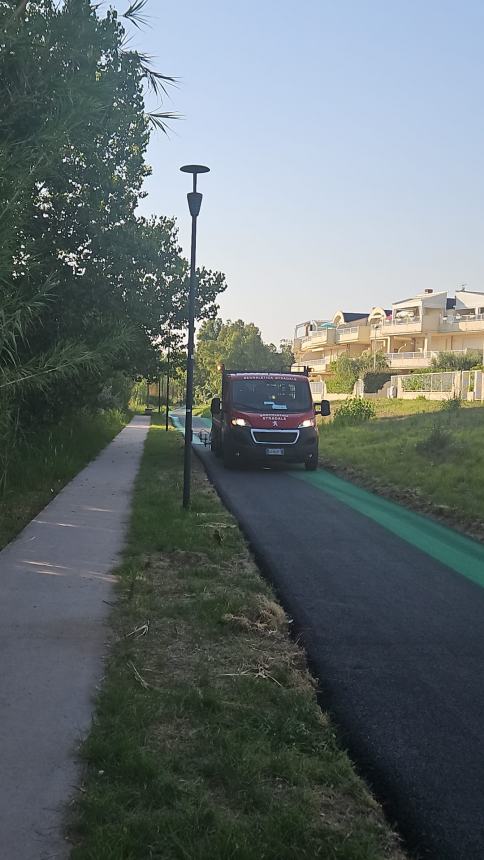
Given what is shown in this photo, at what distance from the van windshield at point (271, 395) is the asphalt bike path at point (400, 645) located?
616cm

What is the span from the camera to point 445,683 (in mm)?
4516

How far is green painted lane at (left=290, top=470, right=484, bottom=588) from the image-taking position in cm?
787

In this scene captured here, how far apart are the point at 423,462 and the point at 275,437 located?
10.5 ft

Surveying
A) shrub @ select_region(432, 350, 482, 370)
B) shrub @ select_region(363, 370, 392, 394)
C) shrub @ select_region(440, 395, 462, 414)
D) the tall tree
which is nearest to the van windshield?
shrub @ select_region(440, 395, 462, 414)

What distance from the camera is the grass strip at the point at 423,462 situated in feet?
36.4

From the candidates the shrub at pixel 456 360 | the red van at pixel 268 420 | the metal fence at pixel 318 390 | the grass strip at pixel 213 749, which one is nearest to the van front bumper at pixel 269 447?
the red van at pixel 268 420

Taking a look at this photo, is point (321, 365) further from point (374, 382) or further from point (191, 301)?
point (191, 301)

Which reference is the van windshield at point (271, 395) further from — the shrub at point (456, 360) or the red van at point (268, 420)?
the shrub at point (456, 360)

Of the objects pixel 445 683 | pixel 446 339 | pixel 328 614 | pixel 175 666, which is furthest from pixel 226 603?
pixel 446 339

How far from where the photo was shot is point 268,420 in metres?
16.3

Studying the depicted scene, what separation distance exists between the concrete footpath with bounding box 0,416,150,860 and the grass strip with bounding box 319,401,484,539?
16.0 feet

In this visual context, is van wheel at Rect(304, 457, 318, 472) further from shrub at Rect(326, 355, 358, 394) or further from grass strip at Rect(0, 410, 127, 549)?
shrub at Rect(326, 355, 358, 394)

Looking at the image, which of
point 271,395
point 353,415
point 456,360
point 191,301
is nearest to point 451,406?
point 353,415

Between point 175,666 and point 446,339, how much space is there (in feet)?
213
